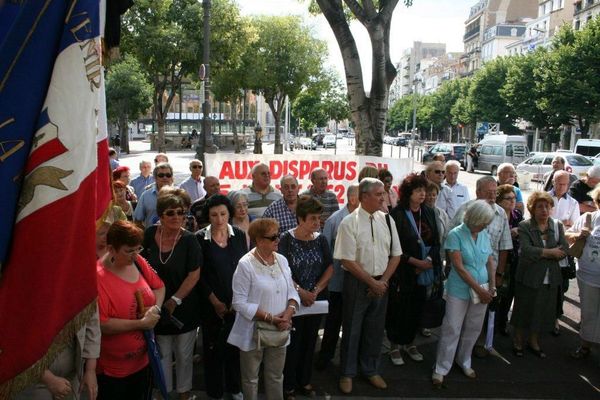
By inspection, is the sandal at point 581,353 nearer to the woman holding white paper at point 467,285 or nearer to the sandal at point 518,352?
the sandal at point 518,352

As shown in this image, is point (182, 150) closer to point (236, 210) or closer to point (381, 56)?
point (381, 56)

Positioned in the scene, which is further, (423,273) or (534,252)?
(534,252)

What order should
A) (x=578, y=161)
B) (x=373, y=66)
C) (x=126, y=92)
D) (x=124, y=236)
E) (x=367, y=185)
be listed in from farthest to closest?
(x=126, y=92)
(x=578, y=161)
(x=373, y=66)
(x=367, y=185)
(x=124, y=236)

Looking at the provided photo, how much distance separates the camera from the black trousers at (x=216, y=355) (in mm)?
4527

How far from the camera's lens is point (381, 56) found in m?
8.66

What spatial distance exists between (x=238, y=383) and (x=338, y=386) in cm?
96

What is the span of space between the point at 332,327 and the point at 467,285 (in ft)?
4.52

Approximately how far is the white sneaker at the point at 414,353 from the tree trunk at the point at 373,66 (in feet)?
13.3

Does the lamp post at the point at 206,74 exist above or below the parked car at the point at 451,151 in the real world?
above

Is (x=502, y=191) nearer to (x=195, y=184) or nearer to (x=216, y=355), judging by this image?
(x=216, y=355)

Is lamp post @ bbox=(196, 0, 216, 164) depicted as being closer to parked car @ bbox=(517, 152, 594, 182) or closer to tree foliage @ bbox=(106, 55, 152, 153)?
parked car @ bbox=(517, 152, 594, 182)

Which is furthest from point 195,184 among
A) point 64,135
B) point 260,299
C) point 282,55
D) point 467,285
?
point 282,55

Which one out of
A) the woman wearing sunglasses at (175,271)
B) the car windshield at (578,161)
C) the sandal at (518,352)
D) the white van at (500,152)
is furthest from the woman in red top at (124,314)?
the white van at (500,152)

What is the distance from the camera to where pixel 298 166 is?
8078mm
